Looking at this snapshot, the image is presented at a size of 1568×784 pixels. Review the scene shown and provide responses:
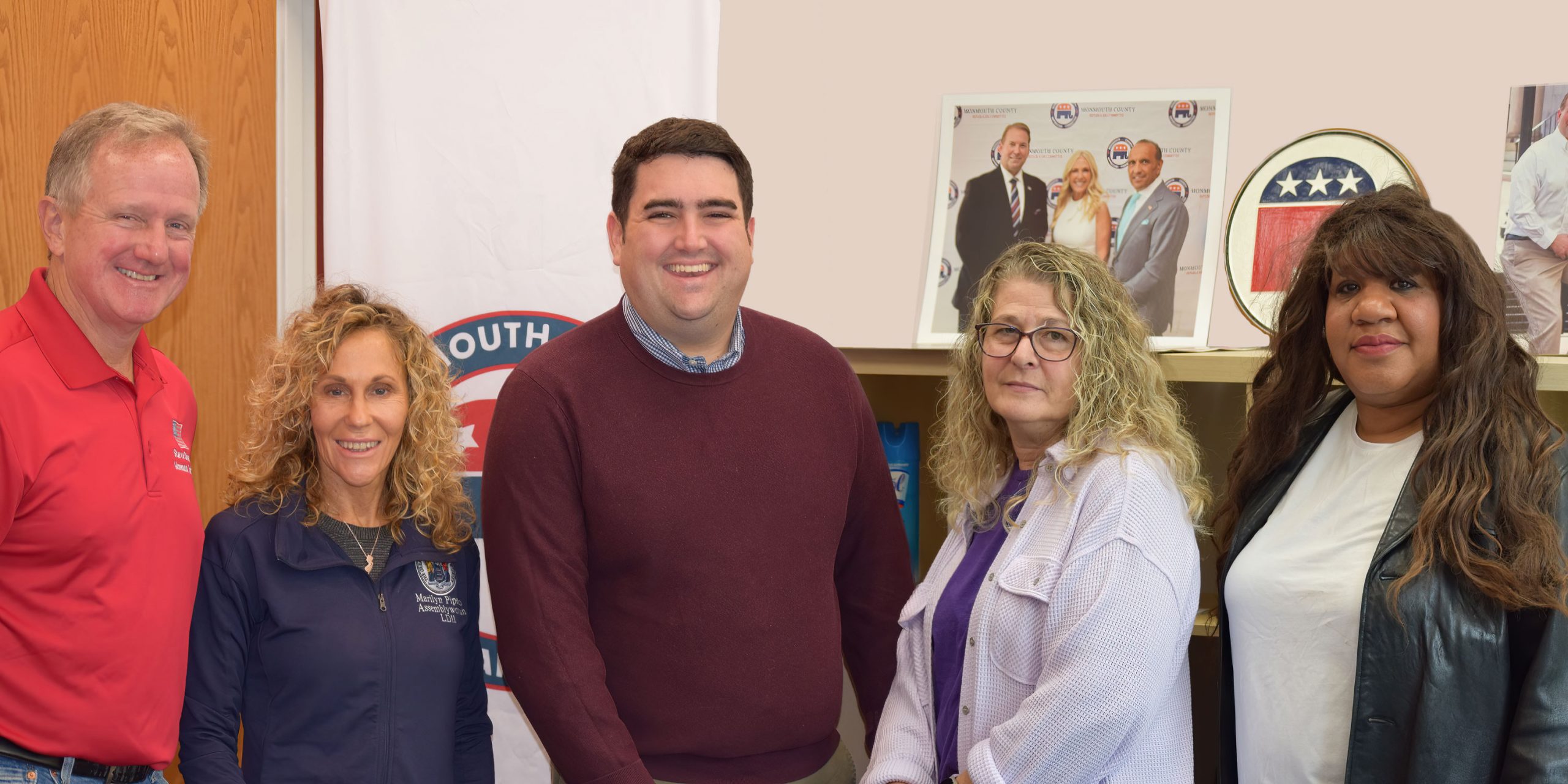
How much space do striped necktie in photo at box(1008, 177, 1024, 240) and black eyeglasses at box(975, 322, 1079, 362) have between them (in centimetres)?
87

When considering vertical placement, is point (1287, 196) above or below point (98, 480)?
above

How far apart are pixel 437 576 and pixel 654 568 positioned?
0.40m

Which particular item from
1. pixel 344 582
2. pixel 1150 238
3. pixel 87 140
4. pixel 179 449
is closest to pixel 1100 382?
pixel 1150 238

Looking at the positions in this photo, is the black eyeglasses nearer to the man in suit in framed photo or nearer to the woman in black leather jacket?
the woman in black leather jacket

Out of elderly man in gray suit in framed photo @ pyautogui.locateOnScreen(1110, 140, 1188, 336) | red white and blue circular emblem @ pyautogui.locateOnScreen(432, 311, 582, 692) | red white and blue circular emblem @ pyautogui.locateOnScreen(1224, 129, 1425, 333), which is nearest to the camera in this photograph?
red white and blue circular emblem @ pyautogui.locateOnScreen(1224, 129, 1425, 333)

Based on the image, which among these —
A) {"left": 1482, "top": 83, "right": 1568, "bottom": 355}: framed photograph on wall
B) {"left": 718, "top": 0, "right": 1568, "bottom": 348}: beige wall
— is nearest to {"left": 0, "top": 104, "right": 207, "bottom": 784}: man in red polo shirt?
{"left": 718, "top": 0, "right": 1568, "bottom": 348}: beige wall

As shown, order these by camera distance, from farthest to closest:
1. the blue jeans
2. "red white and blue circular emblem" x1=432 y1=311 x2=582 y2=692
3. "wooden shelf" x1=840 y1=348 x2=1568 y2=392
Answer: "red white and blue circular emblem" x1=432 y1=311 x2=582 y2=692 → "wooden shelf" x1=840 y1=348 x2=1568 y2=392 → the blue jeans

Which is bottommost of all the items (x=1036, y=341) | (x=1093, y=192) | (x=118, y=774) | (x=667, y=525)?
(x=118, y=774)

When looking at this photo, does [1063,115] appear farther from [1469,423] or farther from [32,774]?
[32,774]

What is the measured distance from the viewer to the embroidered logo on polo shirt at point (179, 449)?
A: 1.83 m

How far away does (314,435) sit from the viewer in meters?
1.95

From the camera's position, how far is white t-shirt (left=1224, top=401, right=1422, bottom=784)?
5.38 ft

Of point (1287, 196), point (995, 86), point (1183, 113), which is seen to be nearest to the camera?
point (1287, 196)

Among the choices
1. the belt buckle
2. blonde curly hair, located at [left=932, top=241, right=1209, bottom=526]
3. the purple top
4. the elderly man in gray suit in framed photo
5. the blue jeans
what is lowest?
the belt buckle
